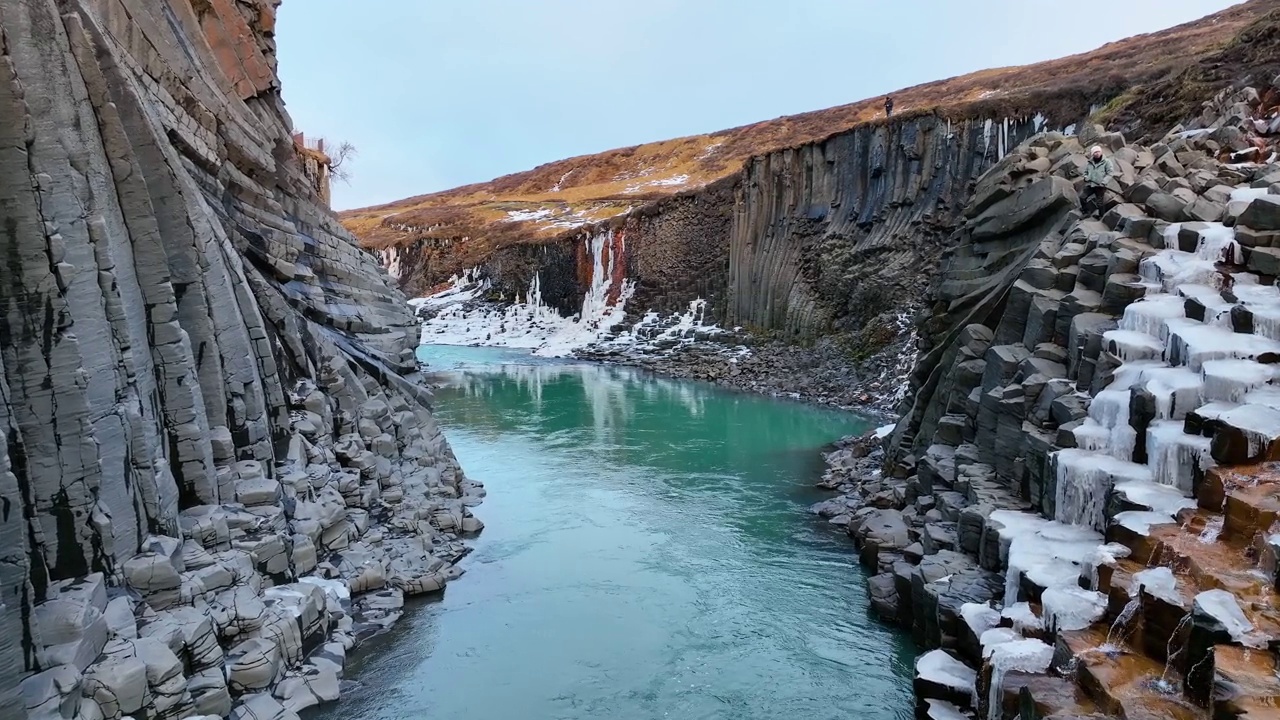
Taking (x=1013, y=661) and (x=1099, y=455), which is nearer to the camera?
(x=1013, y=661)

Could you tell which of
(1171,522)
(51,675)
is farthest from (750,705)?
(51,675)

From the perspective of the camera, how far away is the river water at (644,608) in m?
10.6

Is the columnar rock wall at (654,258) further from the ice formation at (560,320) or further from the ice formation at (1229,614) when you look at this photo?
the ice formation at (1229,614)

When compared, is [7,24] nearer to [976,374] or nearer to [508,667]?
[508,667]

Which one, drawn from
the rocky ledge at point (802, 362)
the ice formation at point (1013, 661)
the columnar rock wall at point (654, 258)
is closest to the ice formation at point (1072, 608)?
the ice formation at point (1013, 661)

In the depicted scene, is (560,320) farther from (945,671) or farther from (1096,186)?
(945,671)

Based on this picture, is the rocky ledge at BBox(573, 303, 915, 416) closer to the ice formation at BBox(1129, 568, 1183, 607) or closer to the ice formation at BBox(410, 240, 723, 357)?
the ice formation at BBox(410, 240, 723, 357)

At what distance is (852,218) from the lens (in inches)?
1641

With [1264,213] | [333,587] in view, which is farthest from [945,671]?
[333,587]

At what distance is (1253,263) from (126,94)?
16.7 metres

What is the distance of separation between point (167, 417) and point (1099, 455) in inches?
509

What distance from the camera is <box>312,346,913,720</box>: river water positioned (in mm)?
10641

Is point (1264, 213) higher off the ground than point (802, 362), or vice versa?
point (1264, 213)

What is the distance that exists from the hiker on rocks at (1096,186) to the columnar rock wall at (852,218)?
819 inches
